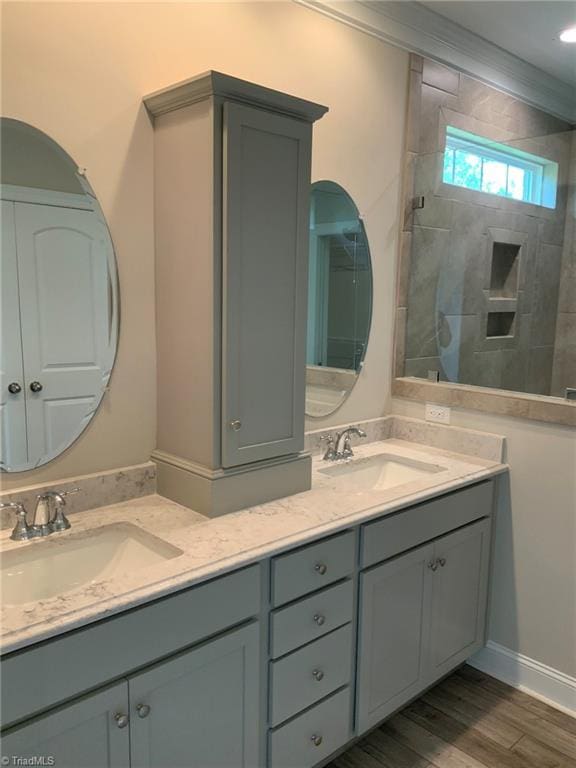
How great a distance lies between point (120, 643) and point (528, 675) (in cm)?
177

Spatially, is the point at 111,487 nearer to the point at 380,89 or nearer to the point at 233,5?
the point at 233,5

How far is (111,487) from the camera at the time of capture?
5.92 feet

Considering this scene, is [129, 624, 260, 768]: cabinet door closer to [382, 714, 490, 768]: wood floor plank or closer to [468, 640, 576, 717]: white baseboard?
[382, 714, 490, 768]: wood floor plank

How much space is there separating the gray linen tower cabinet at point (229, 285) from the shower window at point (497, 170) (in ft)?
4.31

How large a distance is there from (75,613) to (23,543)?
410mm

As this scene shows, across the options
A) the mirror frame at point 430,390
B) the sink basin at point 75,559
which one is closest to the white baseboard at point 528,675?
the mirror frame at point 430,390

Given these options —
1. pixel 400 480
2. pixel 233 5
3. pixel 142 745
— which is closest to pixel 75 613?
pixel 142 745

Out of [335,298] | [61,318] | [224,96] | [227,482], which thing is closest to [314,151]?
[335,298]

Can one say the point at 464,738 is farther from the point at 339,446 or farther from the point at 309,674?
the point at 339,446

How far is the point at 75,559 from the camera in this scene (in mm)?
1578

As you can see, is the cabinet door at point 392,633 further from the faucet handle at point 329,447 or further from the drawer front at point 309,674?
the faucet handle at point 329,447

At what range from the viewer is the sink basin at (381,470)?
232cm

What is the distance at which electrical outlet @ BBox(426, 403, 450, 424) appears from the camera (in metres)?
2.55

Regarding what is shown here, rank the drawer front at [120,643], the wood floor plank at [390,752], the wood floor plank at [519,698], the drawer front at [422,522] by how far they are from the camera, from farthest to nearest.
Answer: the wood floor plank at [519,698] < the wood floor plank at [390,752] < the drawer front at [422,522] < the drawer front at [120,643]
